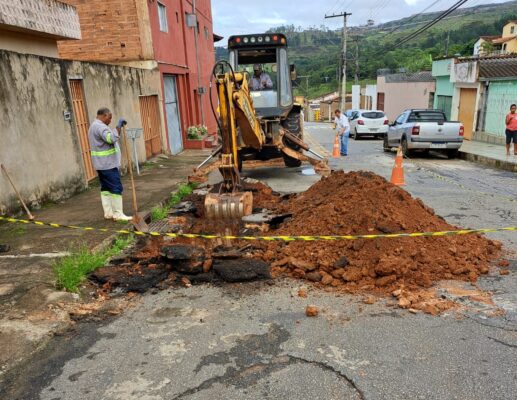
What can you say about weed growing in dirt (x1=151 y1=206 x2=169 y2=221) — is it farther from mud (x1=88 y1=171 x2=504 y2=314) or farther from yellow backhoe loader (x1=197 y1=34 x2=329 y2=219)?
mud (x1=88 y1=171 x2=504 y2=314)

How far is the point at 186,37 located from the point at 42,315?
1773 centimetres

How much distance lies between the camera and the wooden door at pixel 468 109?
2030 cm

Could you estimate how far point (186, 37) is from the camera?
63.3 ft

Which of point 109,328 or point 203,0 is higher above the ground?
point 203,0

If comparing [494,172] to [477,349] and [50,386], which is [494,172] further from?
[50,386]

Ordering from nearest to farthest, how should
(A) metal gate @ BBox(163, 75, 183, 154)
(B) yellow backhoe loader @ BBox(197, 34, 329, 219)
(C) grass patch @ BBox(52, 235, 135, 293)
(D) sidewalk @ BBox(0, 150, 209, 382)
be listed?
1. (D) sidewalk @ BBox(0, 150, 209, 382)
2. (C) grass patch @ BBox(52, 235, 135, 293)
3. (B) yellow backhoe loader @ BBox(197, 34, 329, 219)
4. (A) metal gate @ BBox(163, 75, 183, 154)

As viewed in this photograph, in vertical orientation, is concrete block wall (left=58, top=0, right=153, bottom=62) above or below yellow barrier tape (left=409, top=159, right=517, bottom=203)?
above

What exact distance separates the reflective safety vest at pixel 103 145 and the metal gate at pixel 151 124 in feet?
24.4

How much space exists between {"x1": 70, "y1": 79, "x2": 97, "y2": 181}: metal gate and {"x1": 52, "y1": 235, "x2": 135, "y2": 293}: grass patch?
15.8ft

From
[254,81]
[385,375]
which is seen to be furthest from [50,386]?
[254,81]

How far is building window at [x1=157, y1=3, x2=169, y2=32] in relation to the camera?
15.6 metres

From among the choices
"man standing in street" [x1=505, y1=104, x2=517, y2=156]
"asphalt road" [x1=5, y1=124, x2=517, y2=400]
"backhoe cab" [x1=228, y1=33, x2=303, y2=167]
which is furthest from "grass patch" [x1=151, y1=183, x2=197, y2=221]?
"man standing in street" [x1=505, y1=104, x2=517, y2=156]

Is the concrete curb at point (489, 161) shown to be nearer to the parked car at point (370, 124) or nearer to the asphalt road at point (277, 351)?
the parked car at point (370, 124)

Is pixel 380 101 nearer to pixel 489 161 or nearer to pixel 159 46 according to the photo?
pixel 489 161
